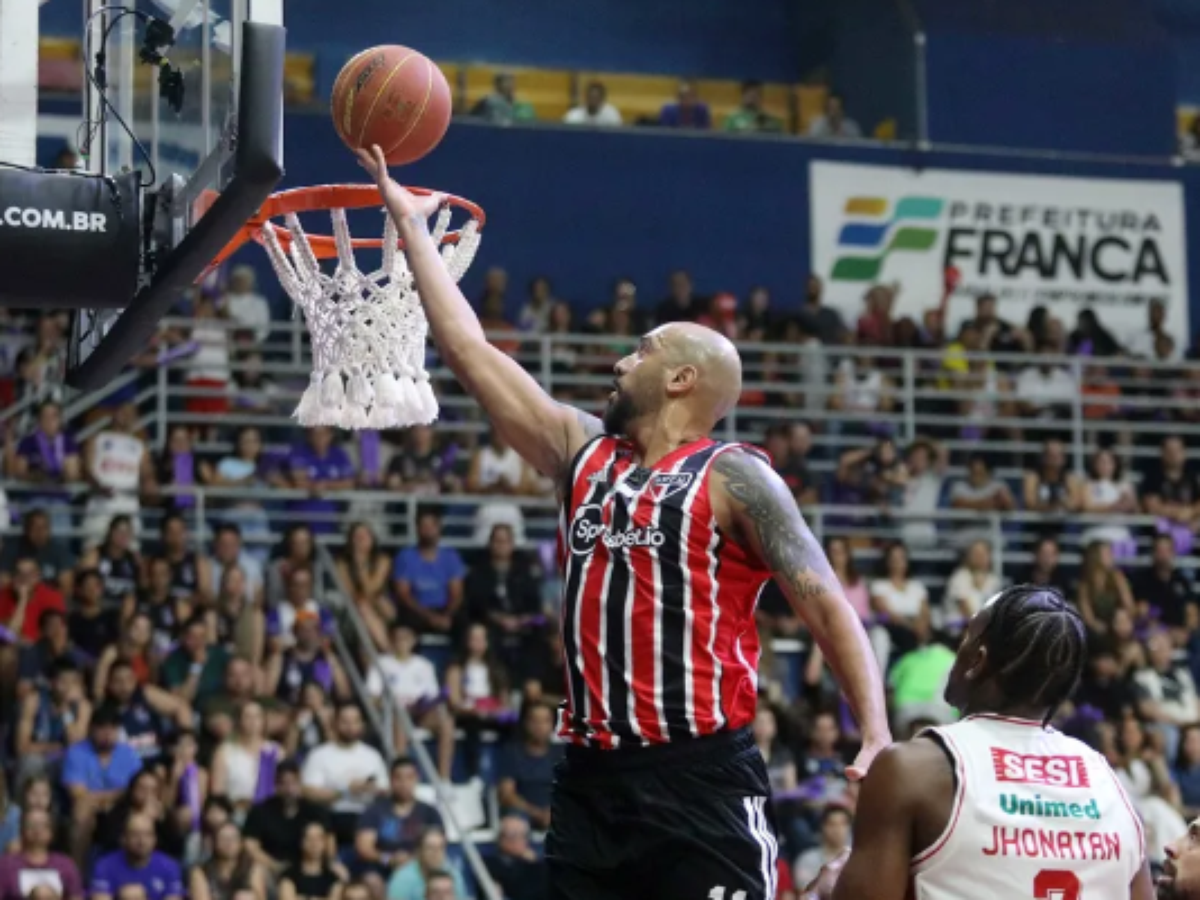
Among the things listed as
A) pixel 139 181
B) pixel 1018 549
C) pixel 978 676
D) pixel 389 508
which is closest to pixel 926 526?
pixel 1018 549

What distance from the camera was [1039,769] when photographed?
4207 millimetres

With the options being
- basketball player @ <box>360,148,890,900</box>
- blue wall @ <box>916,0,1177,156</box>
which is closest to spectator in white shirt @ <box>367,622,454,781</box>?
basketball player @ <box>360,148,890,900</box>

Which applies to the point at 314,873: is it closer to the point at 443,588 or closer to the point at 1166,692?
the point at 443,588

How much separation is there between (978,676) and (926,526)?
12.2 m

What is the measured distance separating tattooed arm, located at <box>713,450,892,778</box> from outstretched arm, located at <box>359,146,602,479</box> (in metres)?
0.43

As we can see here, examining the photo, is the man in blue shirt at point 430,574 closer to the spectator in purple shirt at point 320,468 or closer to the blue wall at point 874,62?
the spectator in purple shirt at point 320,468

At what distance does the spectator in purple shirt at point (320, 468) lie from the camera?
14.7 metres

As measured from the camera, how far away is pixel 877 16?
20.0 meters

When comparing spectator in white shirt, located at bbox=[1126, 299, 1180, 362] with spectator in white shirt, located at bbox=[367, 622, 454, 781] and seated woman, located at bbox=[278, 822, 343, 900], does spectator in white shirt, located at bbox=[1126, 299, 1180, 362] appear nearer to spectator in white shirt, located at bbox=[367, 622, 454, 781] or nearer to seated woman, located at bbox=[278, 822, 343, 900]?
spectator in white shirt, located at bbox=[367, 622, 454, 781]

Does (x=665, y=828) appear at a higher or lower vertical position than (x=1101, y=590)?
lower

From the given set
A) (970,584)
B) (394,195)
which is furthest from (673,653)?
(970,584)

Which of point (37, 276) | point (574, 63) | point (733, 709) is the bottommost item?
point (733, 709)

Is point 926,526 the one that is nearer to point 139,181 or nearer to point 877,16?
point 877,16

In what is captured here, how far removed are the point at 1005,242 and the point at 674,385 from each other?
49.8 ft
